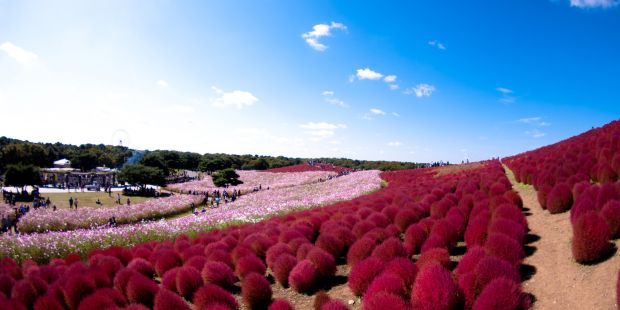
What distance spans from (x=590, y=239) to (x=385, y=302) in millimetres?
2825

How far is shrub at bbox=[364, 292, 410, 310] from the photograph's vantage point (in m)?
3.24

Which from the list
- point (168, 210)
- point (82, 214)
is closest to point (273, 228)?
point (82, 214)

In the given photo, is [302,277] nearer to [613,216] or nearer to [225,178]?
[613,216]

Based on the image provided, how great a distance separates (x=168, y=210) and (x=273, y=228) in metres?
21.9

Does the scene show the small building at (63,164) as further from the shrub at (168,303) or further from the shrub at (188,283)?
the shrub at (168,303)

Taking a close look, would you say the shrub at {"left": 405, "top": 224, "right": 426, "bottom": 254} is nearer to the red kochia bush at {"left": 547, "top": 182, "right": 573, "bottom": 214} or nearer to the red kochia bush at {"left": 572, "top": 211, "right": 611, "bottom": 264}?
the red kochia bush at {"left": 572, "top": 211, "right": 611, "bottom": 264}

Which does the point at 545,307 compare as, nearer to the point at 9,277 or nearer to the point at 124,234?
the point at 9,277

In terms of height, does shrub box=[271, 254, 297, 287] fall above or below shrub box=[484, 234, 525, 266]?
below

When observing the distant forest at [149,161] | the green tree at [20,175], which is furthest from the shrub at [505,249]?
the distant forest at [149,161]

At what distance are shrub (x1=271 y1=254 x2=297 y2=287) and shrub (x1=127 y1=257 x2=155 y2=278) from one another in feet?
8.17

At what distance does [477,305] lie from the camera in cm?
316

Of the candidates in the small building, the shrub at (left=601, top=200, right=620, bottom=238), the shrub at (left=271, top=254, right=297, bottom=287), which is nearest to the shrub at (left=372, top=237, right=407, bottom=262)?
the shrub at (left=271, top=254, right=297, bottom=287)

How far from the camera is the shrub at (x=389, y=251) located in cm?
511

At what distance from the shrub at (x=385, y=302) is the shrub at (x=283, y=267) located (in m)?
2.30
